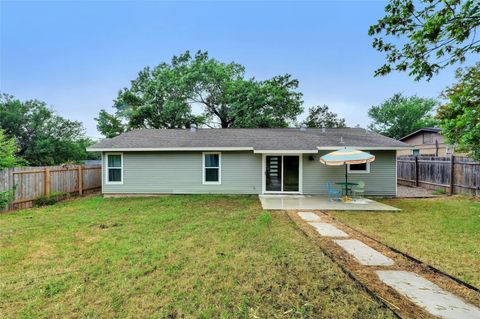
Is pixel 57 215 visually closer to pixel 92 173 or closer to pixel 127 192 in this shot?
pixel 127 192

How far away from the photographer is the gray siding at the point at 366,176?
10.2m

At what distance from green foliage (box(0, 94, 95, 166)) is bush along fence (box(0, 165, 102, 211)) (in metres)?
15.8

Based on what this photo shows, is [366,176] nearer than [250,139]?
Yes

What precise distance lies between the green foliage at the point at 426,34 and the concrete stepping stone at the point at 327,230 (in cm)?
345

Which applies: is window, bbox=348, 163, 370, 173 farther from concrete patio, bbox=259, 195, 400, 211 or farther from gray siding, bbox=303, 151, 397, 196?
concrete patio, bbox=259, 195, 400, 211

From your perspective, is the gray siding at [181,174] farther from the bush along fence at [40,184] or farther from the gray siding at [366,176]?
the gray siding at [366,176]

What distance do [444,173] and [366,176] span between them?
4.24 m

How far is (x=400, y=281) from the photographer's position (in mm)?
3086

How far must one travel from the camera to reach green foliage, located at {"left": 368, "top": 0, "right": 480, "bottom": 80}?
10.4ft

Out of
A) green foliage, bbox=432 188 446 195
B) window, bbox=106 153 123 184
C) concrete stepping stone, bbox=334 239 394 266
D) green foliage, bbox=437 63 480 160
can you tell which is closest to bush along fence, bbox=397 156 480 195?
green foliage, bbox=432 188 446 195

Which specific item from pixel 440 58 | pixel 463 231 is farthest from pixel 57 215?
pixel 463 231

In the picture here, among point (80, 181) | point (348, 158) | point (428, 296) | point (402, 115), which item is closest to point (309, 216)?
point (348, 158)

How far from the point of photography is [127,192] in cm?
1069

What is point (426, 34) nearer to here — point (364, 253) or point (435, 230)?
point (364, 253)
